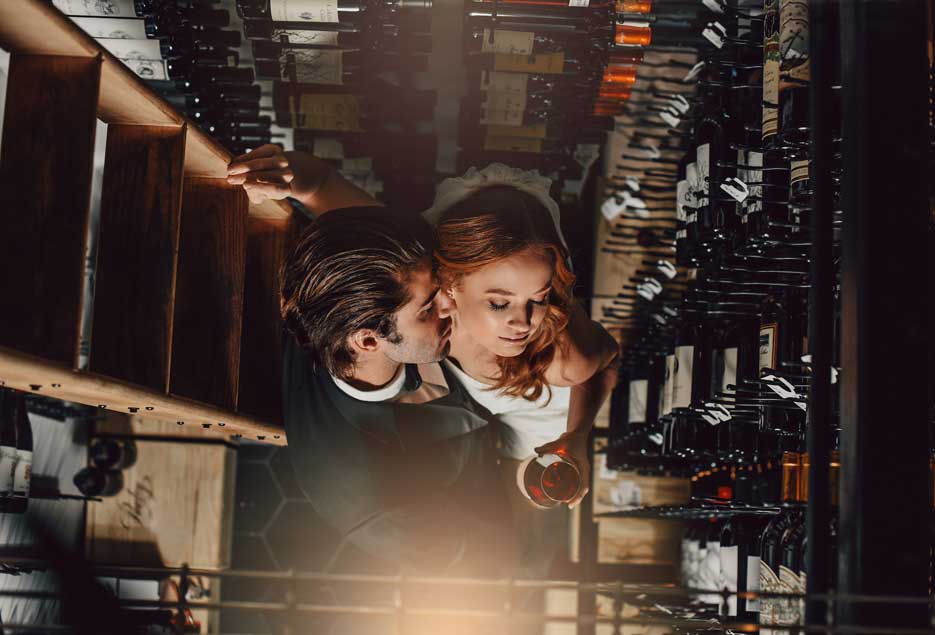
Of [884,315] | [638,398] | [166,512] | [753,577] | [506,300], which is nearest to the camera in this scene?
[884,315]

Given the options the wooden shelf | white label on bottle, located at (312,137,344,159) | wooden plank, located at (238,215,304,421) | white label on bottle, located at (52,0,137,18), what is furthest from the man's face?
white label on bottle, located at (52,0,137,18)

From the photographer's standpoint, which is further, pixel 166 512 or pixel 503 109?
pixel 166 512

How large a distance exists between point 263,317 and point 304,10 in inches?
31.0

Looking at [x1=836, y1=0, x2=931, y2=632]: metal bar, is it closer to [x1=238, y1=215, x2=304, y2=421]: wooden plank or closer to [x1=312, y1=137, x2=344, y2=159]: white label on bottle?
[x1=238, y1=215, x2=304, y2=421]: wooden plank

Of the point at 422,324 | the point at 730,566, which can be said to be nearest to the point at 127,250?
the point at 422,324

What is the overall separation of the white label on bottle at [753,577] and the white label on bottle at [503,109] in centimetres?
137

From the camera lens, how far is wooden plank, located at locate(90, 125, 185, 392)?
1647 millimetres

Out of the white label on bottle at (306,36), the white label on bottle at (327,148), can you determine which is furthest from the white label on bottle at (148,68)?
the white label on bottle at (327,148)

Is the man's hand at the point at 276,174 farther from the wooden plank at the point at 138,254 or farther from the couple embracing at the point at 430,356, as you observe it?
the wooden plank at the point at 138,254

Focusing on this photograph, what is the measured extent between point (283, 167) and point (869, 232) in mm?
1432

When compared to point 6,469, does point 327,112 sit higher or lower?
higher

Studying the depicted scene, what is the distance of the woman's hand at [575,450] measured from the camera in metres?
2.42

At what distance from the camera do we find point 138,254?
171cm

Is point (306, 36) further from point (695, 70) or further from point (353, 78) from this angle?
point (695, 70)
